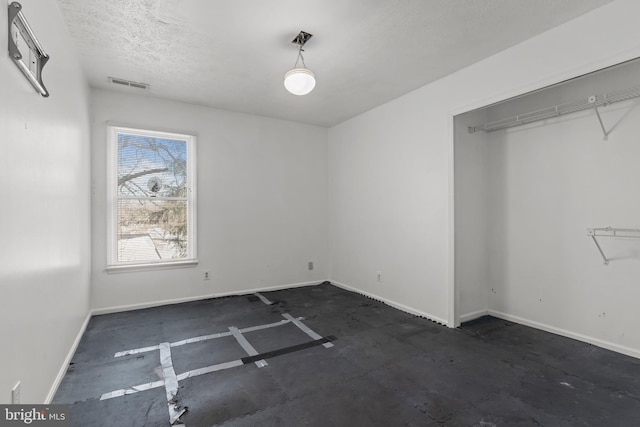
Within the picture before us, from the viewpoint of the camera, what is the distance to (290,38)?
2.74 m

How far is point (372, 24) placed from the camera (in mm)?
2551

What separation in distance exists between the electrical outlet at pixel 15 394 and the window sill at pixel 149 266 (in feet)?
8.86

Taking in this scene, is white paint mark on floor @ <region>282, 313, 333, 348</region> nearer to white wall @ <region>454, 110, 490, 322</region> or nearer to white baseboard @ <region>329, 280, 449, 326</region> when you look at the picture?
white baseboard @ <region>329, 280, 449, 326</region>

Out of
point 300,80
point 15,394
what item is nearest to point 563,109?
point 300,80

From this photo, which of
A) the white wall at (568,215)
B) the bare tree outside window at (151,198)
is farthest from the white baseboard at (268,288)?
the white wall at (568,215)

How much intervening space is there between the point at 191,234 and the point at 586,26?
4.83 meters

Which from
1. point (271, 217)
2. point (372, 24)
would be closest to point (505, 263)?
point (372, 24)

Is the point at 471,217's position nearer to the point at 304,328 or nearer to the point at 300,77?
the point at 304,328

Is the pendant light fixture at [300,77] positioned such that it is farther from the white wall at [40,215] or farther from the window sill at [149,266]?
the window sill at [149,266]

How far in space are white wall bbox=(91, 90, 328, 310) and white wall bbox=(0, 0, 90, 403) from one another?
946 mm

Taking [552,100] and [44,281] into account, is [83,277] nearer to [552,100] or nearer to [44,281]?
[44,281]

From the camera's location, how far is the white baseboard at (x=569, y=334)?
8.93 ft

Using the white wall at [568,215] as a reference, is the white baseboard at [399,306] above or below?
below

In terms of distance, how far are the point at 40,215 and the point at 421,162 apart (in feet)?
11.9
